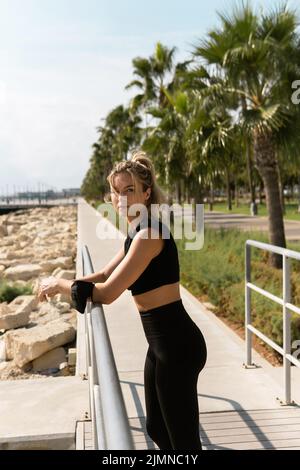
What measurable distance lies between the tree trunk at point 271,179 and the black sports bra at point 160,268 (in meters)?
10.0

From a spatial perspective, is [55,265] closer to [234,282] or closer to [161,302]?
[234,282]

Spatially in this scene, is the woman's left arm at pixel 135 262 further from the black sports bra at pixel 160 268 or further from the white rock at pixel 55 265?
the white rock at pixel 55 265

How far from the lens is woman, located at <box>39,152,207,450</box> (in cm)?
241

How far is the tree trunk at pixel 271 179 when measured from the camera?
1210 centimetres

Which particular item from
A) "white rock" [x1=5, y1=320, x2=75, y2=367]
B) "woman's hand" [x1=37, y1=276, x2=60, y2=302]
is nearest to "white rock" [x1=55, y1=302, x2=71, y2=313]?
"white rock" [x1=5, y1=320, x2=75, y2=367]

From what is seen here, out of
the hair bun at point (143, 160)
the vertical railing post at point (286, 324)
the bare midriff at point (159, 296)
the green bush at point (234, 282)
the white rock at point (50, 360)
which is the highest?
the hair bun at point (143, 160)

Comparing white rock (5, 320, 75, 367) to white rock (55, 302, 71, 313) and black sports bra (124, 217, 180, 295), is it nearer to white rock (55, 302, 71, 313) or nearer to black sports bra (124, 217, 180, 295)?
white rock (55, 302, 71, 313)

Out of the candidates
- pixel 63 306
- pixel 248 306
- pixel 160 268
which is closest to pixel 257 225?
pixel 63 306

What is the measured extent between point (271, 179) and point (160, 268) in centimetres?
1033

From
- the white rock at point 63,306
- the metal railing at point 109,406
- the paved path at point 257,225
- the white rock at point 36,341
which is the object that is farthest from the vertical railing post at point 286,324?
the paved path at point 257,225

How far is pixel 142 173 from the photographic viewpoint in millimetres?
2529

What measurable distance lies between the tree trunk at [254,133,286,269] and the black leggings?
32.6ft

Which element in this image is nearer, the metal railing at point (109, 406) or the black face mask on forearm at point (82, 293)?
the metal railing at point (109, 406)

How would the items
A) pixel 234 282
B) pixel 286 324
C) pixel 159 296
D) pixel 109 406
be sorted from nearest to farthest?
pixel 109 406 → pixel 159 296 → pixel 286 324 → pixel 234 282
